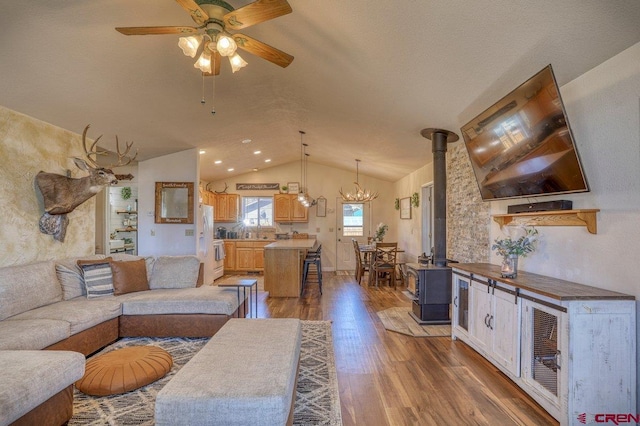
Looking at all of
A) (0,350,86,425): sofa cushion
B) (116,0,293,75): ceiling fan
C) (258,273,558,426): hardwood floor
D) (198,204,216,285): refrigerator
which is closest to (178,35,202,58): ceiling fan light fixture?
(116,0,293,75): ceiling fan

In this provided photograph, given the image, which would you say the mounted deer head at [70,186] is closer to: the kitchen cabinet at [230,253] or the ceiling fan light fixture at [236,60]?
the ceiling fan light fixture at [236,60]

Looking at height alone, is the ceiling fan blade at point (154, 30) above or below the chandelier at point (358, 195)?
above

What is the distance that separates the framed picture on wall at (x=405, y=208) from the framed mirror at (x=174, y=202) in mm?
4699

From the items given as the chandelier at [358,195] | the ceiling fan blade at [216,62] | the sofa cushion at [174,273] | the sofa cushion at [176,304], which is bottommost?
the sofa cushion at [176,304]

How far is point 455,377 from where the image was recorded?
9.07 feet

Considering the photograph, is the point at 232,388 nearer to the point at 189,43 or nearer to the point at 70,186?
the point at 189,43

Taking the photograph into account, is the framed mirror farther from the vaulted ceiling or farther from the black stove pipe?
the black stove pipe

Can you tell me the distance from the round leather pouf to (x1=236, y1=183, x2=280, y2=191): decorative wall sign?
663cm

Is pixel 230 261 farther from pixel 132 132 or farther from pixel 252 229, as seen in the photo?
pixel 132 132

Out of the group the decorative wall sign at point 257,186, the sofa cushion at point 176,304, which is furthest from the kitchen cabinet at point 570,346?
the decorative wall sign at point 257,186

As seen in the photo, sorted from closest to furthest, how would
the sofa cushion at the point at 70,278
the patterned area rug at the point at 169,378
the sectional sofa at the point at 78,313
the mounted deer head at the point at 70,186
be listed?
1. the sectional sofa at the point at 78,313
2. the patterned area rug at the point at 169,378
3. the sofa cushion at the point at 70,278
4. the mounted deer head at the point at 70,186

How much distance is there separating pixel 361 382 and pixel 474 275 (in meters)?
1.51

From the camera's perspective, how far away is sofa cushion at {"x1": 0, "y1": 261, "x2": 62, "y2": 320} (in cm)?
286

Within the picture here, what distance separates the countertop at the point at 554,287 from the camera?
6.66 ft
